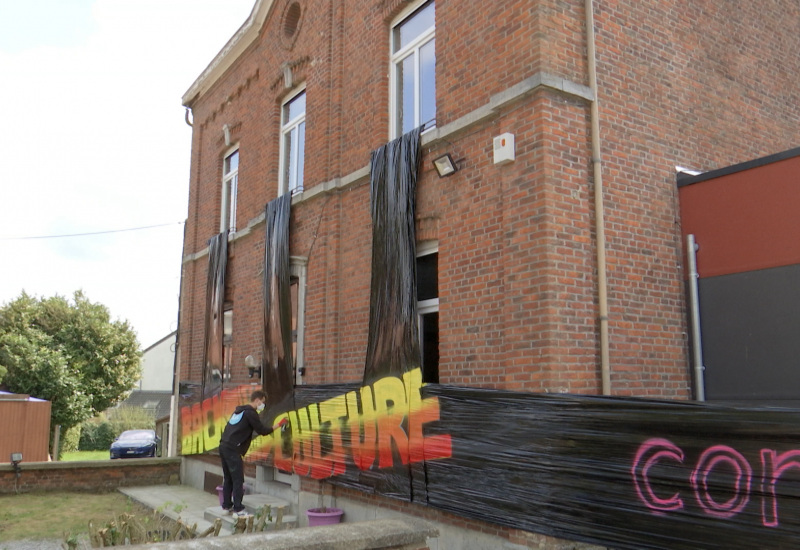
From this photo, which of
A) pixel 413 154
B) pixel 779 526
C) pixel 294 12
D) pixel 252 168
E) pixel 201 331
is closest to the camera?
pixel 779 526

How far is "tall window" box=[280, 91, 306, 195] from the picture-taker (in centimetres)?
1212

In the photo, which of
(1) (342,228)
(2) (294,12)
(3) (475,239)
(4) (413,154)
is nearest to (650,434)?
(3) (475,239)

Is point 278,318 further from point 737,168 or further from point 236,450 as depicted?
point 737,168

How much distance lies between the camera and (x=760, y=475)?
166 inches

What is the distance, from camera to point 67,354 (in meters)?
28.8

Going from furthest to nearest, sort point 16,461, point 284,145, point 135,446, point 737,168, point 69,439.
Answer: point 69,439 < point 135,446 < point 16,461 < point 284,145 < point 737,168

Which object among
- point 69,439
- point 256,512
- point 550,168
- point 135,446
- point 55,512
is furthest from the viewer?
point 69,439

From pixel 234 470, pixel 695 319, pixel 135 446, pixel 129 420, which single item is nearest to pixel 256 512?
pixel 234 470

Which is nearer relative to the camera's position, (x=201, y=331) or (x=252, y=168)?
(x=252, y=168)

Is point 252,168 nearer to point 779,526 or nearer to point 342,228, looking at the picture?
point 342,228

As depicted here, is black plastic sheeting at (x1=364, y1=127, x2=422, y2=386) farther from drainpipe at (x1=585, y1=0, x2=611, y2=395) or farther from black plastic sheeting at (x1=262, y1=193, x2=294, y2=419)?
black plastic sheeting at (x1=262, y1=193, x2=294, y2=419)

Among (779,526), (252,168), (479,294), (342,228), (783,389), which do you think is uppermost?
(252,168)

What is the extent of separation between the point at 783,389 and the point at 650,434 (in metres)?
2.61

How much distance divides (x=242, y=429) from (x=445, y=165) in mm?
4865
